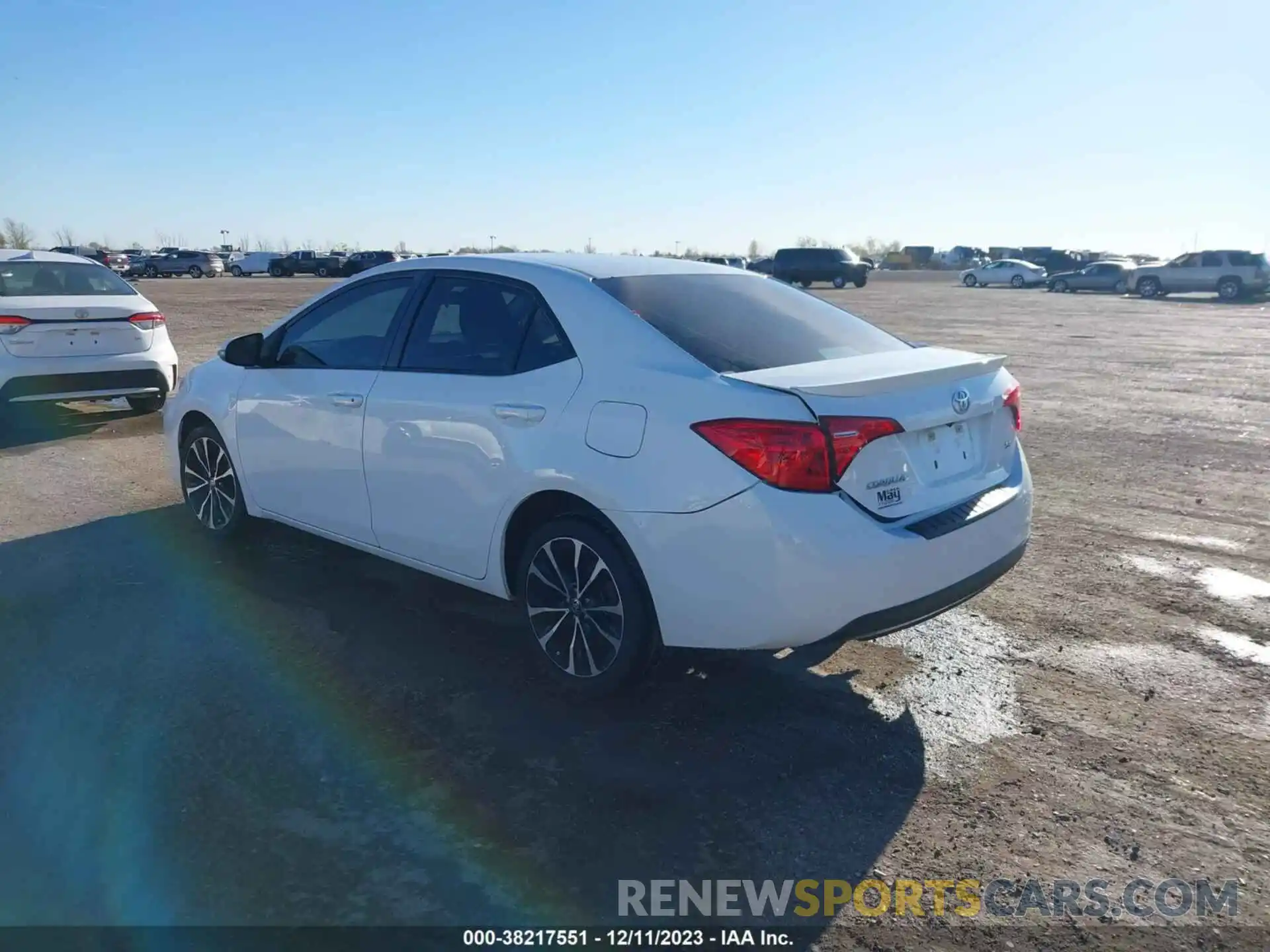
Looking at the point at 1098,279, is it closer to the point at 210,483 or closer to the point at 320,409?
the point at 210,483

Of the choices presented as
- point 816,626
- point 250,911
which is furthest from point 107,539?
point 816,626

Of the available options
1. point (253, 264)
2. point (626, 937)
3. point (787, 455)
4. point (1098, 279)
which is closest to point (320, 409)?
point (787, 455)

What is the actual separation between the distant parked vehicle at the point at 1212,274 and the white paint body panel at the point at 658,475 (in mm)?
42447

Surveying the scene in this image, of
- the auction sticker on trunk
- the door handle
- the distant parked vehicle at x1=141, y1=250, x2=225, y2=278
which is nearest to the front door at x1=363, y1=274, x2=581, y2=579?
the door handle

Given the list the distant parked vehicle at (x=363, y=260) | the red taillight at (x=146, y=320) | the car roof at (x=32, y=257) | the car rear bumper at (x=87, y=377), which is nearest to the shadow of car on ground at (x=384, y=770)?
the car rear bumper at (x=87, y=377)

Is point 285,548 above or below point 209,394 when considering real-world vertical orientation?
below

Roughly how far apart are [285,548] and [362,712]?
2.31m

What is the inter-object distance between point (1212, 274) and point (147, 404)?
41860 mm

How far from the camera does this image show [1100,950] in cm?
269

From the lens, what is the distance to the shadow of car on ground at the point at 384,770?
2928 millimetres

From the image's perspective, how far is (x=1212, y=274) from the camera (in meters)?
40.5

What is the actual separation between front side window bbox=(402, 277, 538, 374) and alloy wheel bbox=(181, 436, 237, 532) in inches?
73.6

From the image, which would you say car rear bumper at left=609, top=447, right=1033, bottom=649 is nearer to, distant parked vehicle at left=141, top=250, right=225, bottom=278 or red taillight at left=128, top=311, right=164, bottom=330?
red taillight at left=128, top=311, right=164, bottom=330

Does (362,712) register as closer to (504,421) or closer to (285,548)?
(504,421)
